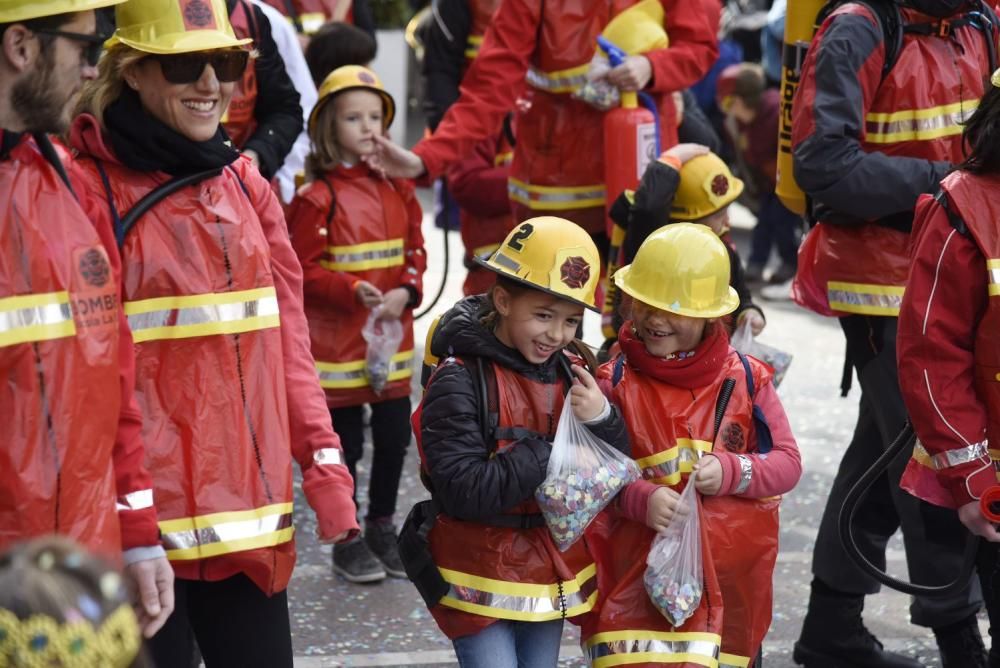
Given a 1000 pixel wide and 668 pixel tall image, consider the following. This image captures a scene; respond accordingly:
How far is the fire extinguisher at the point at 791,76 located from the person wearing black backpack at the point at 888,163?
0.17m

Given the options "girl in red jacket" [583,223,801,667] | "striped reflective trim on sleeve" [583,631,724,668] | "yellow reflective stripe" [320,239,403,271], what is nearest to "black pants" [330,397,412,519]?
"yellow reflective stripe" [320,239,403,271]

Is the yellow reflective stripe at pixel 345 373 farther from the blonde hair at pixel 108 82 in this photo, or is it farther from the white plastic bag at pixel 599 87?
the blonde hair at pixel 108 82

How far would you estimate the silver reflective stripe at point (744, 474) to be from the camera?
13.0 ft

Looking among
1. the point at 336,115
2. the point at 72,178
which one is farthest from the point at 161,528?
the point at 336,115

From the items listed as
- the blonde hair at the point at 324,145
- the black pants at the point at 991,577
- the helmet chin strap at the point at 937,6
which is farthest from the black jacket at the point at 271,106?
the black pants at the point at 991,577

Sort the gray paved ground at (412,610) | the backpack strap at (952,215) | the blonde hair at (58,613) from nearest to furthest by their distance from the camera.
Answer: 1. the blonde hair at (58,613)
2. the backpack strap at (952,215)
3. the gray paved ground at (412,610)

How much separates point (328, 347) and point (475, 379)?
2120 mm

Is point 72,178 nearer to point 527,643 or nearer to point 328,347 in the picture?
point 527,643

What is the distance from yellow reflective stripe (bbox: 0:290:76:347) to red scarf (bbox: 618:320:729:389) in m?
1.65

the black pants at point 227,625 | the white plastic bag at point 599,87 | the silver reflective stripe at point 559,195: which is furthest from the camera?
the silver reflective stripe at point 559,195

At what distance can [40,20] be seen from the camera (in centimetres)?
275

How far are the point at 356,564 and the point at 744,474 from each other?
2183 millimetres

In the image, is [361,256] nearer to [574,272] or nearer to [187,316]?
[574,272]

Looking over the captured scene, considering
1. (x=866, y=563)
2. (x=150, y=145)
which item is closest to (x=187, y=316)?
(x=150, y=145)
